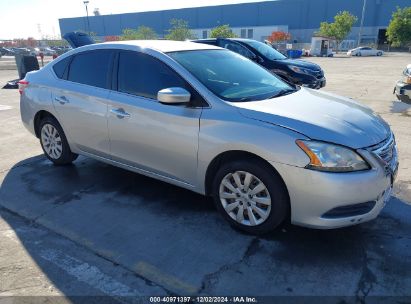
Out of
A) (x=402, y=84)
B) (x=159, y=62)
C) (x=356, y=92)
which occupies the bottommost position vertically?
(x=356, y=92)

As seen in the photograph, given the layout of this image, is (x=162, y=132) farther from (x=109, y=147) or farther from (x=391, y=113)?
(x=391, y=113)

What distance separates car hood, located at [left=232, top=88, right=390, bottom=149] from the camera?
2873 mm

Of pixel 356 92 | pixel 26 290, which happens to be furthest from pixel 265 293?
pixel 356 92

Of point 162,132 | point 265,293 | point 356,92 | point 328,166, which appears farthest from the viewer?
point 356,92

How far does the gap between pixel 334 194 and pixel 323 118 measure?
70 centimetres

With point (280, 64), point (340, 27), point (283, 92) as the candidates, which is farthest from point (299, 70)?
point (340, 27)

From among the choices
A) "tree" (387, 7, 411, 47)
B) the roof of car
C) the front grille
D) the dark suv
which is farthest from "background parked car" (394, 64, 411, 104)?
"tree" (387, 7, 411, 47)

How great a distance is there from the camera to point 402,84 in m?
7.89

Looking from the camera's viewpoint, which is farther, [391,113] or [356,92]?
[356,92]

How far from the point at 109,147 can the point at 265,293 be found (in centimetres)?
245

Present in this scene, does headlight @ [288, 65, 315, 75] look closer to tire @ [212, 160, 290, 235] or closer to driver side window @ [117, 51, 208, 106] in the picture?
driver side window @ [117, 51, 208, 106]

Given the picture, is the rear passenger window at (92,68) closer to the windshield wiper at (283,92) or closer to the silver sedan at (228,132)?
the silver sedan at (228,132)

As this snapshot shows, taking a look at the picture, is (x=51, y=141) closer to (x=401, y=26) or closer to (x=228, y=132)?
(x=228, y=132)

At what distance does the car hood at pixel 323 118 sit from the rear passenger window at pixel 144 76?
82 cm
